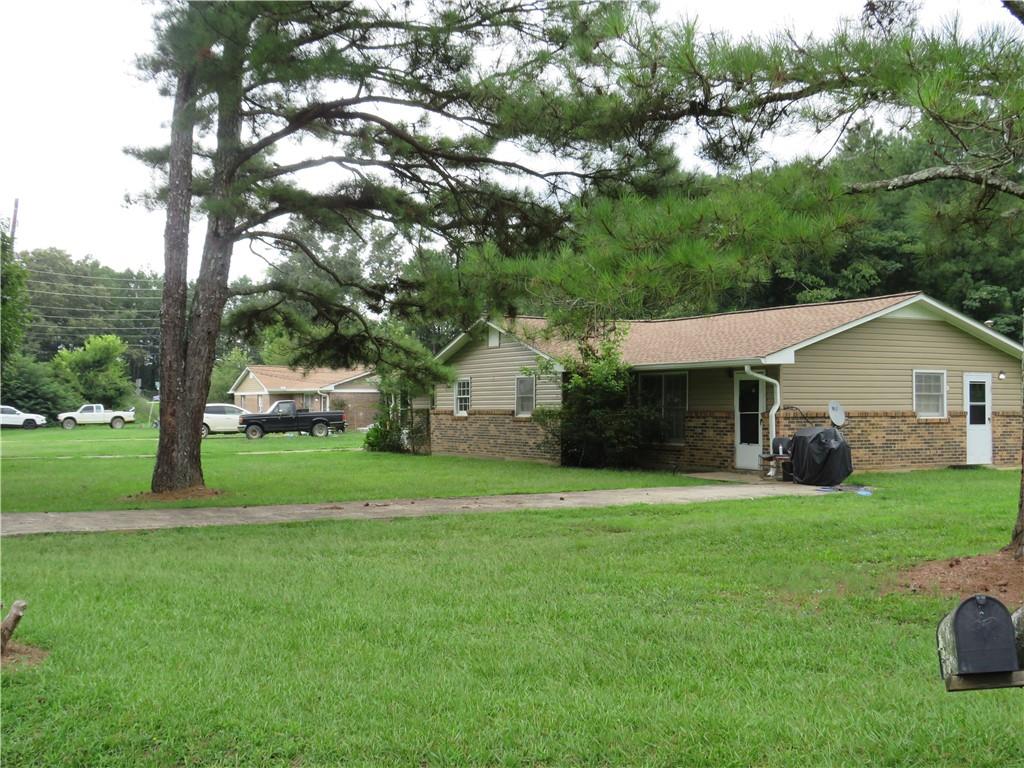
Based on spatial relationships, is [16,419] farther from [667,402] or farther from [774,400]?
[774,400]

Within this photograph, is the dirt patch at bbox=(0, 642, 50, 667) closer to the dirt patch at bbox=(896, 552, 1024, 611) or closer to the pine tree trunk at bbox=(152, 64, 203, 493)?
the dirt patch at bbox=(896, 552, 1024, 611)

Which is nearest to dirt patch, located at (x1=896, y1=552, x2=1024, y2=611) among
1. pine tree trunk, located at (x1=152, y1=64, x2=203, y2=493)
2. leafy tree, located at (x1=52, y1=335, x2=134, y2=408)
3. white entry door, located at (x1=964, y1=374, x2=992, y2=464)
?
pine tree trunk, located at (x1=152, y1=64, x2=203, y2=493)

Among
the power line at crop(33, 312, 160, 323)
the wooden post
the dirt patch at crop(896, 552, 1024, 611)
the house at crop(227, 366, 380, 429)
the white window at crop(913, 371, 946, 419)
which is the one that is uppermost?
the power line at crop(33, 312, 160, 323)

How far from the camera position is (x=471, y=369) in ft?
82.1

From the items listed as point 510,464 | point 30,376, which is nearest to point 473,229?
point 510,464

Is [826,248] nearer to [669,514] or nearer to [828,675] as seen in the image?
[828,675]

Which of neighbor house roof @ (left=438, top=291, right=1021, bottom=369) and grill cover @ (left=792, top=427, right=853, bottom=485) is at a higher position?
neighbor house roof @ (left=438, top=291, right=1021, bottom=369)

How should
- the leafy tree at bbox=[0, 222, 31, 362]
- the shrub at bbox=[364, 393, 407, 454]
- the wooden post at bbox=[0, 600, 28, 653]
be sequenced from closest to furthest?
the wooden post at bbox=[0, 600, 28, 653] < the leafy tree at bbox=[0, 222, 31, 362] < the shrub at bbox=[364, 393, 407, 454]

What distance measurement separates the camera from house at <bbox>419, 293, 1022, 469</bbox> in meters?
18.3

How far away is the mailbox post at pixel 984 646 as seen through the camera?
2.53 metres

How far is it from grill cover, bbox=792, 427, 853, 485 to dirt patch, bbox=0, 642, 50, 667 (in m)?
13.4

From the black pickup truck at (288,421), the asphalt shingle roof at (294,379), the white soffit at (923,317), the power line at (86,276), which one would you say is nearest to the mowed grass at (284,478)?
the white soffit at (923,317)

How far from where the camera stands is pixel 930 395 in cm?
1998

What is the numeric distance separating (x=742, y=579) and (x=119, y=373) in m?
57.4
